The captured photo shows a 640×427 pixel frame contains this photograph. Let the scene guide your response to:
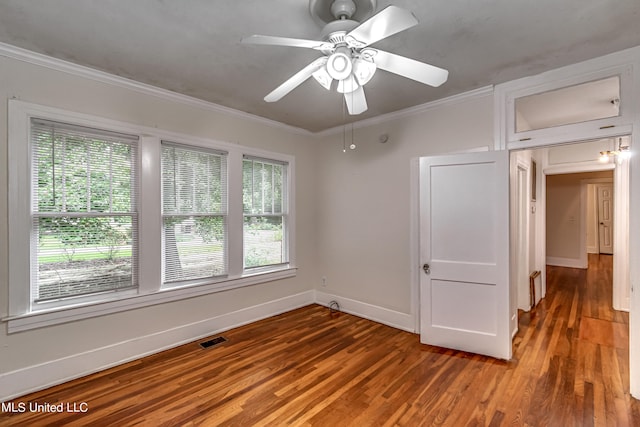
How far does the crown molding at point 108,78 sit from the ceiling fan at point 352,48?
1.82 metres

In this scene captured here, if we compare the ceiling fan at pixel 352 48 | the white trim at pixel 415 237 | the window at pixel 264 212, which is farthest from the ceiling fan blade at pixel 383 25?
the window at pixel 264 212

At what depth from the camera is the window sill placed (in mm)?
2270

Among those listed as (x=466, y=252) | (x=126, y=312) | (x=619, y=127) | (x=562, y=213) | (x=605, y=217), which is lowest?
(x=126, y=312)

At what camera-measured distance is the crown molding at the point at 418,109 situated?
2978 millimetres

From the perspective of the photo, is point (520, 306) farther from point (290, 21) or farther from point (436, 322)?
point (290, 21)

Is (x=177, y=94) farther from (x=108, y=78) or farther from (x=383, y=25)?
(x=383, y=25)

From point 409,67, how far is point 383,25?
0.41 metres

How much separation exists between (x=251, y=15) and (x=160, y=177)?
1894 millimetres

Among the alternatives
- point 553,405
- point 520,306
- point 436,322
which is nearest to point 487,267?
point 436,322

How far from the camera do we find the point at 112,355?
8.67ft

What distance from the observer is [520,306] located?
4.12 metres

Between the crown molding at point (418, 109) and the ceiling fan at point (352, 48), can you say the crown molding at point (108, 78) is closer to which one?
the crown molding at point (418, 109)

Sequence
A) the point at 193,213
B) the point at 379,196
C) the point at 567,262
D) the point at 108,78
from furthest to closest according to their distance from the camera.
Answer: the point at 567,262
the point at 379,196
the point at 193,213
the point at 108,78

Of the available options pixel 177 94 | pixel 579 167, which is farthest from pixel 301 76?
pixel 579 167
